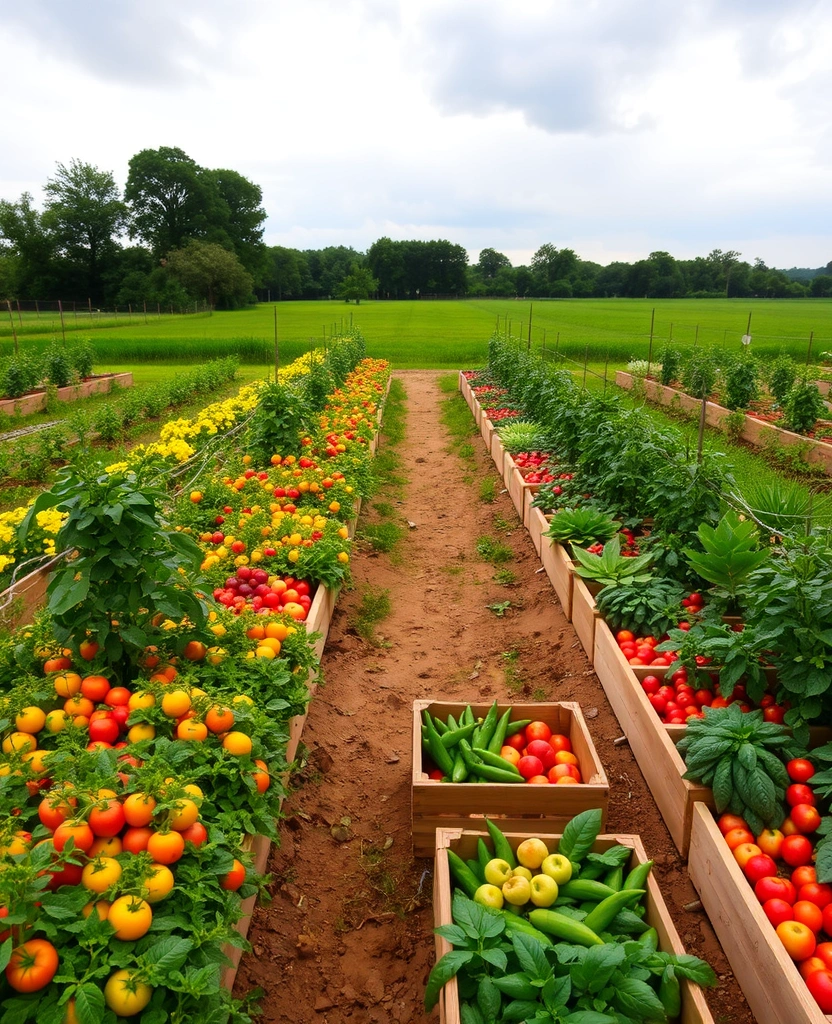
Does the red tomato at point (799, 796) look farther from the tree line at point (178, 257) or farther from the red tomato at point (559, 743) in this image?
the tree line at point (178, 257)

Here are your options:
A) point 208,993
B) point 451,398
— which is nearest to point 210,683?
point 208,993

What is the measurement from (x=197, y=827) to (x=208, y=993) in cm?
47

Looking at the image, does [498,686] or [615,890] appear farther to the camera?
[498,686]

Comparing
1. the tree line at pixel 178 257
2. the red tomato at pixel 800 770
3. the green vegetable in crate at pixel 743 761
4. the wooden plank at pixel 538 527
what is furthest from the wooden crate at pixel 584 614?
the tree line at pixel 178 257

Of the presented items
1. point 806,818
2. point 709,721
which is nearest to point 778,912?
point 806,818

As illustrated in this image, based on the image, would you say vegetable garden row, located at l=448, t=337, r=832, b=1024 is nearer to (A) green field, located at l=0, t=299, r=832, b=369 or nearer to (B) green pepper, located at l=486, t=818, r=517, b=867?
(B) green pepper, located at l=486, t=818, r=517, b=867

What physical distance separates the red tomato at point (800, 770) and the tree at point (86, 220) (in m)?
57.4

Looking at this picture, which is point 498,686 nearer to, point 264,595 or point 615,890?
point 264,595

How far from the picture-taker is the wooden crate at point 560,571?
5082mm

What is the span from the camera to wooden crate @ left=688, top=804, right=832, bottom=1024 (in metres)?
2.15

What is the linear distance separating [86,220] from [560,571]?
58098mm

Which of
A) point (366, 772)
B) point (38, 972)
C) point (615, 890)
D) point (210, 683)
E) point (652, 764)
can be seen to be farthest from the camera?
point (366, 772)

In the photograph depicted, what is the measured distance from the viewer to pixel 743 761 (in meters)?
2.81

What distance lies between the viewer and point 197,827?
7.30ft
